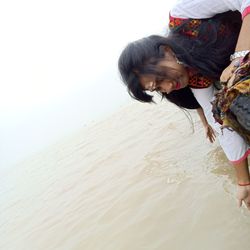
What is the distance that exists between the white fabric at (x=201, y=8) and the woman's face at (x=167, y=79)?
210 millimetres

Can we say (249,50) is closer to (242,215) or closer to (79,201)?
(242,215)

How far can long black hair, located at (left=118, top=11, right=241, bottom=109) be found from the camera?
5.98 feet

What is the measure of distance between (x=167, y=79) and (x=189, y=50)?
0.55 feet

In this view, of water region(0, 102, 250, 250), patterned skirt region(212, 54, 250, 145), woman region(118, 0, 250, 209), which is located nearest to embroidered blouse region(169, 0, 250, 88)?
woman region(118, 0, 250, 209)

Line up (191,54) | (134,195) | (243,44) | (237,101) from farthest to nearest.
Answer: (134,195)
(191,54)
(243,44)
(237,101)

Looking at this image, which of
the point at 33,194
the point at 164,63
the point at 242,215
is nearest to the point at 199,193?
the point at 242,215

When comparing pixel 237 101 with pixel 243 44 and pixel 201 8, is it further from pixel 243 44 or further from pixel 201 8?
pixel 201 8

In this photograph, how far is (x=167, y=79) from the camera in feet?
6.10

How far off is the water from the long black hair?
0.87 meters

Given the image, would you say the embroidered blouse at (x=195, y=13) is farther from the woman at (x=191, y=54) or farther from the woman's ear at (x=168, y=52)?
the woman's ear at (x=168, y=52)

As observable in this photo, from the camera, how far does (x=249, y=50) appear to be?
5.28 feet

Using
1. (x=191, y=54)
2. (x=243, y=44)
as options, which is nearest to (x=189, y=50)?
(x=191, y=54)

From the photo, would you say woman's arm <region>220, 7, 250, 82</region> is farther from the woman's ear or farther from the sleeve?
the woman's ear

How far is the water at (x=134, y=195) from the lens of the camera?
2.34m
